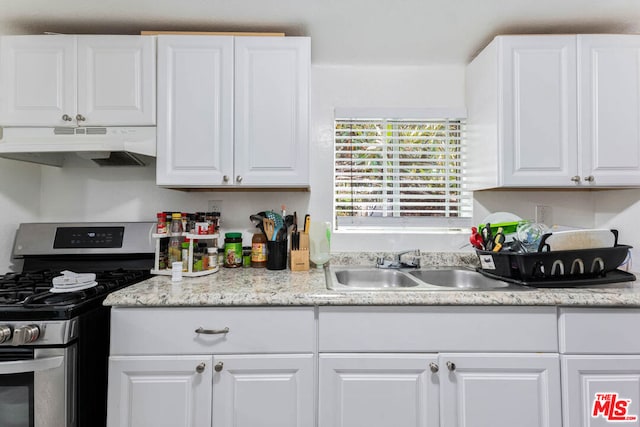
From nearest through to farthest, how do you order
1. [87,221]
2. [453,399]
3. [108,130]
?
1. [453,399]
2. [108,130]
3. [87,221]

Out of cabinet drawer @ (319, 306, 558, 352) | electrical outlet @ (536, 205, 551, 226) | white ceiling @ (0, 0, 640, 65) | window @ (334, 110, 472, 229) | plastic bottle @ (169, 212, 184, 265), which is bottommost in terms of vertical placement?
cabinet drawer @ (319, 306, 558, 352)

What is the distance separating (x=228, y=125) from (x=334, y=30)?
758 millimetres

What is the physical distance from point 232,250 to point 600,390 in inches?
68.2

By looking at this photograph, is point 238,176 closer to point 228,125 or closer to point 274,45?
point 228,125

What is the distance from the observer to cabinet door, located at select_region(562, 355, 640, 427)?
1.14 m

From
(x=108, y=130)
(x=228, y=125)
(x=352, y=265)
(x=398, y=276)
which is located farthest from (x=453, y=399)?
(x=108, y=130)

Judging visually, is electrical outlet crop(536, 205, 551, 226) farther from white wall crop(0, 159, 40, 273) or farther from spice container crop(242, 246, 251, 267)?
white wall crop(0, 159, 40, 273)

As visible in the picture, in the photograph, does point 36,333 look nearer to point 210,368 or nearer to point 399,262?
point 210,368

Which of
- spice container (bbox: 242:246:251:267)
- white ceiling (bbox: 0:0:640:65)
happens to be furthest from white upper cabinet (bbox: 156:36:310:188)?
spice container (bbox: 242:246:251:267)

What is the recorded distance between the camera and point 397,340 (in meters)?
1.17

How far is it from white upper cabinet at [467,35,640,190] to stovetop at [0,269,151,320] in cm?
192

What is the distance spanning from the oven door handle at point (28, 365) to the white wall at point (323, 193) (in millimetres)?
955

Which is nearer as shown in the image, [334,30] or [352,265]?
[334,30]

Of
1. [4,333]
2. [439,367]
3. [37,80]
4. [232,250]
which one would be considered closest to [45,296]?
[4,333]
